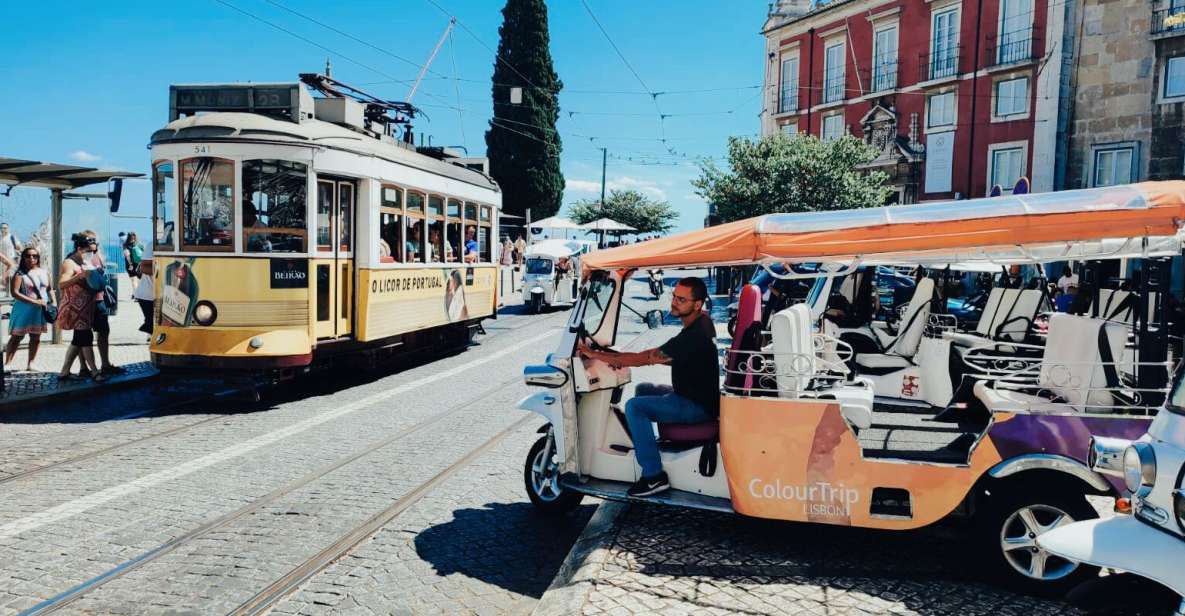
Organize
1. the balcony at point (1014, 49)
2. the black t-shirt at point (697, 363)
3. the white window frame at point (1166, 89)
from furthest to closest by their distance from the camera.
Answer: the balcony at point (1014, 49), the white window frame at point (1166, 89), the black t-shirt at point (697, 363)

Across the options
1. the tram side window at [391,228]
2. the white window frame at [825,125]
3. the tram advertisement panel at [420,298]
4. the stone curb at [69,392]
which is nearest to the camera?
the stone curb at [69,392]

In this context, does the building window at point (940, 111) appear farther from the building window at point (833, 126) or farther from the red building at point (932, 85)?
the building window at point (833, 126)

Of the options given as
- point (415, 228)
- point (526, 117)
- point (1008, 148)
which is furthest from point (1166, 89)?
point (526, 117)

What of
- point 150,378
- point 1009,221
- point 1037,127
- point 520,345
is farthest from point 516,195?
point 1009,221

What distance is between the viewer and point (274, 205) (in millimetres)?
10180

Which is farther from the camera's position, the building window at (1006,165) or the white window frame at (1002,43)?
the building window at (1006,165)

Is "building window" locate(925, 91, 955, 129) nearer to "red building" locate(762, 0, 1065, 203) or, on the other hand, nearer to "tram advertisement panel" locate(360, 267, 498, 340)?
"red building" locate(762, 0, 1065, 203)

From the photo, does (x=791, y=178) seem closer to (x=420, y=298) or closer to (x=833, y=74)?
(x=833, y=74)

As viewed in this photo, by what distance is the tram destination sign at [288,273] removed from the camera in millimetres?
9977

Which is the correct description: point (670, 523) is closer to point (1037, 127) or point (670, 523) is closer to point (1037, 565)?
point (1037, 565)

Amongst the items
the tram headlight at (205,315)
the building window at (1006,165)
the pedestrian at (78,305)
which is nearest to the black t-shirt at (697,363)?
the tram headlight at (205,315)

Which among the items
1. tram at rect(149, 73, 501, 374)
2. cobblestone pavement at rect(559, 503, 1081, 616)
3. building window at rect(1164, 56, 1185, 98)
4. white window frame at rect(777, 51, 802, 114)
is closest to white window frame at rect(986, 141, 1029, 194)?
building window at rect(1164, 56, 1185, 98)

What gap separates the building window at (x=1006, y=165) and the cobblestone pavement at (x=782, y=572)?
2798cm

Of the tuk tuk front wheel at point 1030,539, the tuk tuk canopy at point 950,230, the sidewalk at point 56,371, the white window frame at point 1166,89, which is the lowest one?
the sidewalk at point 56,371
